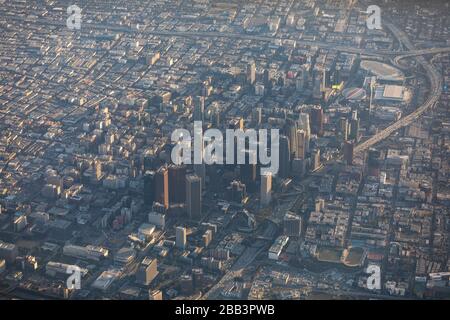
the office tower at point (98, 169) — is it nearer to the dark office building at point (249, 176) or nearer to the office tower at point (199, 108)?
the dark office building at point (249, 176)

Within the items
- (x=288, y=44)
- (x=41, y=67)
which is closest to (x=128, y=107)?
(x=41, y=67)

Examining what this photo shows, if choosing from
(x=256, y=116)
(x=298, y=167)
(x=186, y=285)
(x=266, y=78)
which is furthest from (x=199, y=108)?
(x=186, y=285)

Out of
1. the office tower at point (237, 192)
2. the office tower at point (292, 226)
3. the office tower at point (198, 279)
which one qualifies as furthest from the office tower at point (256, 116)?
the office tower at point (198, 279)

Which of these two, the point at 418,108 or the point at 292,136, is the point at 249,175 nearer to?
the point at 292,136

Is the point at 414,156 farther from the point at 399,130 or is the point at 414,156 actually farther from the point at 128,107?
the point at 128,107

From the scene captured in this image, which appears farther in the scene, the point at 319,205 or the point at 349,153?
the point at 349,153

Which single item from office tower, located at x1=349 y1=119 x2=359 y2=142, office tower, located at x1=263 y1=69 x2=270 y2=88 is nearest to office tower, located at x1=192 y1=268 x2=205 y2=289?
office tower, located at x1=349 y1=119 x2=359 y2=142
